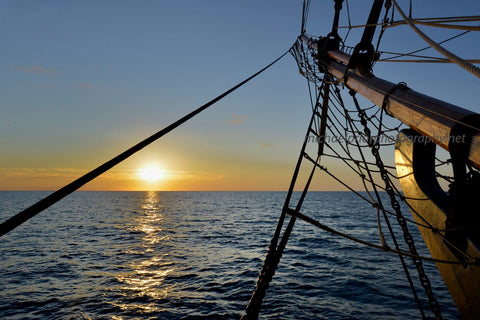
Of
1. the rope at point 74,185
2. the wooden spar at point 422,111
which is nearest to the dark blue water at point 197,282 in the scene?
the wooden spar at point 422,111

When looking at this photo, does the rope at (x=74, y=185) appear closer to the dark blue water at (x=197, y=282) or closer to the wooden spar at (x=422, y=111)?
the wooden spar at (x=422, y=111)

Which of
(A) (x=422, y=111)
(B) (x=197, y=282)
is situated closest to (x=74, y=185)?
(A) (x=422, y=111)

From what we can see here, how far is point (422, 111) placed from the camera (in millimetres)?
2785

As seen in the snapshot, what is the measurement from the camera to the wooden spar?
225cm

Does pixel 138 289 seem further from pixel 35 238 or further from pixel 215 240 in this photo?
pixel 35 238

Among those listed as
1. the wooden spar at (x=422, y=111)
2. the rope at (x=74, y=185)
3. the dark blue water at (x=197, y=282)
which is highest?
the wooden spar at (x=422, y=111)

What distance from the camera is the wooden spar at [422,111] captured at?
88.6 inches

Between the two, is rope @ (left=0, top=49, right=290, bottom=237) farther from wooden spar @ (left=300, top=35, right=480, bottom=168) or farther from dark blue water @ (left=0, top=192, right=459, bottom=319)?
dark blue water @ (left=0, top=192, right=459, bottom=319)

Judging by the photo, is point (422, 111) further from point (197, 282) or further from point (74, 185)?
point (197, 282)

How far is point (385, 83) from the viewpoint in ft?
13.1

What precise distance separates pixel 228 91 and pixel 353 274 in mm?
15129

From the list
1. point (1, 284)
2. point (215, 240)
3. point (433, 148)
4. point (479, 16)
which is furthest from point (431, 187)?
point (215, 240)

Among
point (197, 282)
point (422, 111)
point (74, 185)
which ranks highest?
point (422, 111)

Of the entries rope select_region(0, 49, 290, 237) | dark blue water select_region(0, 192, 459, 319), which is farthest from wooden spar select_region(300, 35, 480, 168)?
dark blue water select_region(0, 192, 459, 319)
